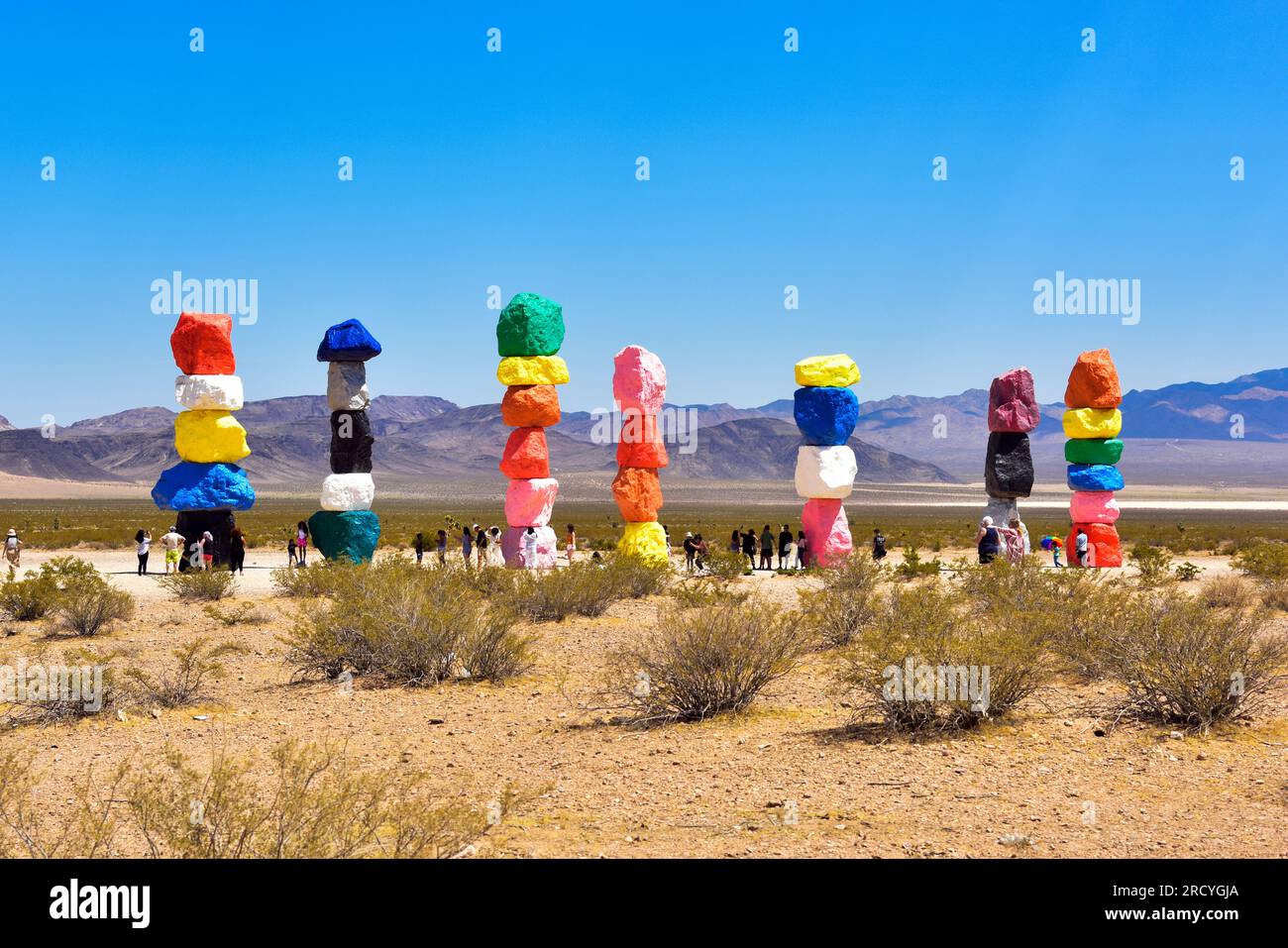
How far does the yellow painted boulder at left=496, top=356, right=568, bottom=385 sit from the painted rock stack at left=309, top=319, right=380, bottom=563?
10.5ft

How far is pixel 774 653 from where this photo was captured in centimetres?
1062

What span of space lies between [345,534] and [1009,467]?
48.0 ft

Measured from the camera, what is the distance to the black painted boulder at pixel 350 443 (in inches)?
940

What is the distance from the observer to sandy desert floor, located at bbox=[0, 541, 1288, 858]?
6.62 m

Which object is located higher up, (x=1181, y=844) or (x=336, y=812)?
(x=336, y=812)

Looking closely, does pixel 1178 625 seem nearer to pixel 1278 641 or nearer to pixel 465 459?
pixel 1278 641

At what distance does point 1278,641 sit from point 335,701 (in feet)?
28.9

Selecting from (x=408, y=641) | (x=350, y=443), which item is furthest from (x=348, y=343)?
(x=408, y=641)

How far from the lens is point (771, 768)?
836 centimetres

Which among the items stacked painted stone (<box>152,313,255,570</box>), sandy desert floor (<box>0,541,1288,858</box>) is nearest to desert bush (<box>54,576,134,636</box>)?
sandy desert floor (<box>0,541,1288,858</box>)

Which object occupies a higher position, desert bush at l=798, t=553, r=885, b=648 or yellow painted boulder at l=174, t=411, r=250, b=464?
yellow painted boulder at l=174, t=411, r=250, b=464

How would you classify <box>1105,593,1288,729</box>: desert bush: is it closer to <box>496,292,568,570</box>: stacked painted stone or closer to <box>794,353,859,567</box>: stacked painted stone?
<box>794,353,859,567</box>: stacked painted stone

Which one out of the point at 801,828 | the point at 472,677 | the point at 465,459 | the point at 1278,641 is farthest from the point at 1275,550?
the point at 465,459

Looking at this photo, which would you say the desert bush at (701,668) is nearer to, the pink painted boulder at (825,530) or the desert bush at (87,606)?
the desert bush at (87,606)
